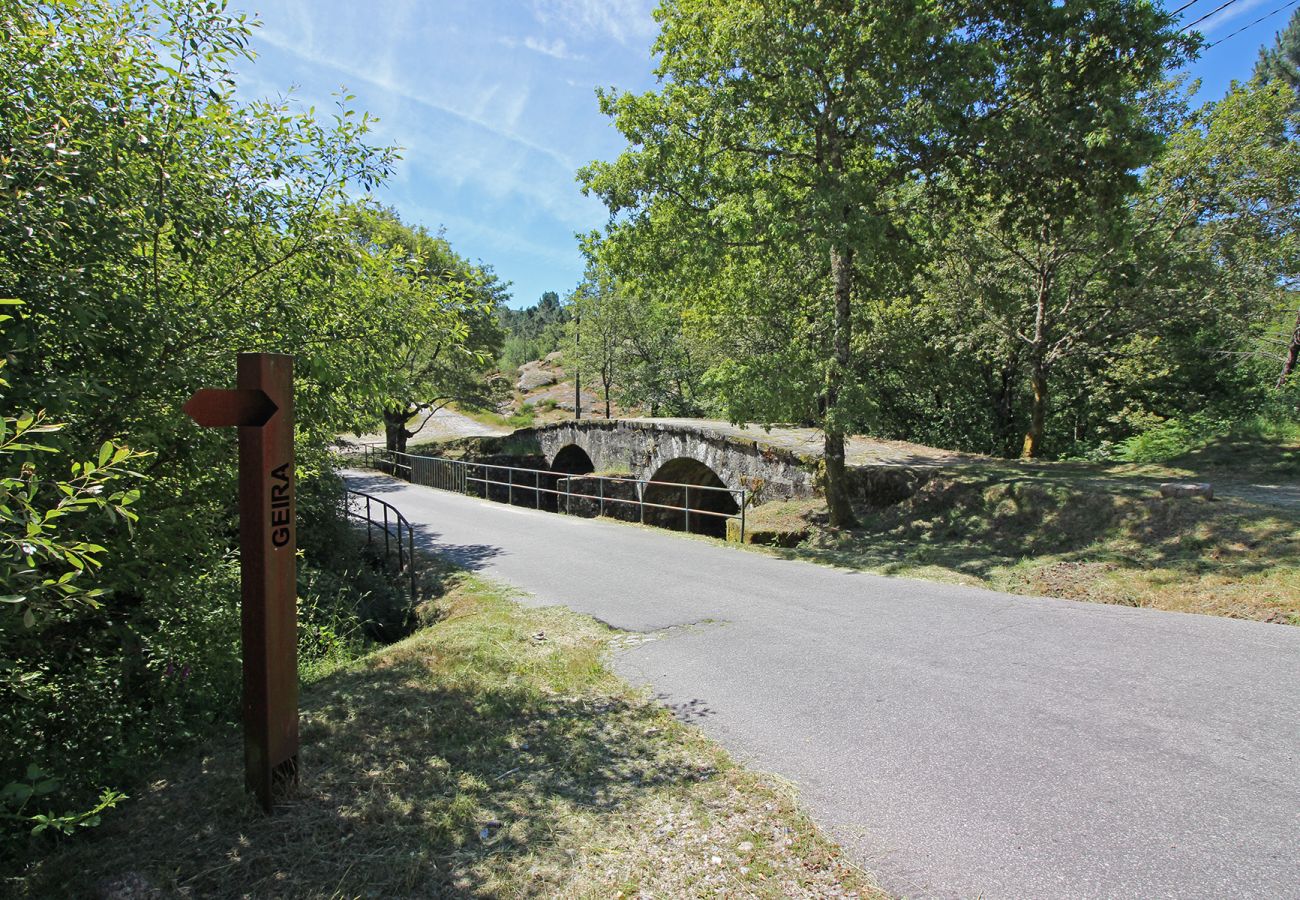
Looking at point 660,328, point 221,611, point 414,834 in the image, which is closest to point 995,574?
point 414,834

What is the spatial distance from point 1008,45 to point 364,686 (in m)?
10.6

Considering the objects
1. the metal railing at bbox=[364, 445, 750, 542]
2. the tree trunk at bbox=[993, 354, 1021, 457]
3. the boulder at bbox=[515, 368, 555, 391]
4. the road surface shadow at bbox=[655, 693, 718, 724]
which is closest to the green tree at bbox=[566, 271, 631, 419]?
the metal railing at bbox=[364, 445, 750, 542]

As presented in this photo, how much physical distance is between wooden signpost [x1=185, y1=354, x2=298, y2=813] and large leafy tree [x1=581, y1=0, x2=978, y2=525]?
6.51 meters

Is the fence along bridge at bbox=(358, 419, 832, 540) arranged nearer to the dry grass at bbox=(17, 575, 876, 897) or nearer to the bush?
the bush

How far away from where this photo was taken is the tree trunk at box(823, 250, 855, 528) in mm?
9555

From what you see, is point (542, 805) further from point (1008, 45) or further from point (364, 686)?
point (1008, 45)

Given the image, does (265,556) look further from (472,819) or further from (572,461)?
(572,461)

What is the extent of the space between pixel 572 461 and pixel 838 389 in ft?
57.1

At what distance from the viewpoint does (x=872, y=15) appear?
830cm

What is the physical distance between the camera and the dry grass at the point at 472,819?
8.55ft

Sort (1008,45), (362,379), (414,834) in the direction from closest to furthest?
(414,834) < (362,379) < (1008,45)

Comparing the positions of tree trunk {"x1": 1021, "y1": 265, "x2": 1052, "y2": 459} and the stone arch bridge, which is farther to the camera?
tree trunk {"x1": 1021, "y1": 265, "x2": 1052, "y2": 459}

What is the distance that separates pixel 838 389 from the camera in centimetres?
969

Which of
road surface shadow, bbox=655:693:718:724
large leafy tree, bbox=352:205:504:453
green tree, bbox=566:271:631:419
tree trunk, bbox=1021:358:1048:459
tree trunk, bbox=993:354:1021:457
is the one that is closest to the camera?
road surface shadow, bbox=655:693:718:724
